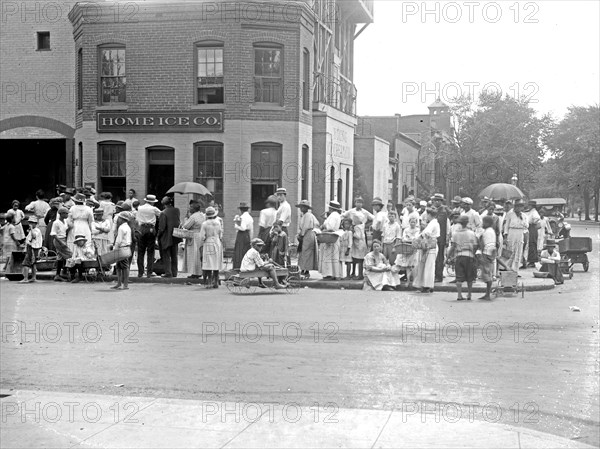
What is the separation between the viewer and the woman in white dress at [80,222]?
58.5 ft

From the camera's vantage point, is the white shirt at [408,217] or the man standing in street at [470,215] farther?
the white shirt at [408,217]

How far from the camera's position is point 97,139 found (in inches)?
1008

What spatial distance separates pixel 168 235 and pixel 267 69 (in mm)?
8582

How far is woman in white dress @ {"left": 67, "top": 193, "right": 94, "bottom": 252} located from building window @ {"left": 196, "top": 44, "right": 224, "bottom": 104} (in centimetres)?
803

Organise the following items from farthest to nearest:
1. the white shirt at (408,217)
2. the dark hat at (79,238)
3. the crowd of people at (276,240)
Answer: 1. the dark hat at (79,238)
2. the white shirt at (408,217)
3. the crowd of people at (276,240)

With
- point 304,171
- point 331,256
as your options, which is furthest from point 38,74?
point 331,256

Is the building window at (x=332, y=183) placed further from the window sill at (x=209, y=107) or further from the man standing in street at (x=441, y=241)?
the man standing in street at (x=441, y=241)

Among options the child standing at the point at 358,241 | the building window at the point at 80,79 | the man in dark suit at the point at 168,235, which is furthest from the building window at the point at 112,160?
the child standing at the point at 358,241

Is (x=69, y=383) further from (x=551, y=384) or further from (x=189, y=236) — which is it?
(x=189, y=236)

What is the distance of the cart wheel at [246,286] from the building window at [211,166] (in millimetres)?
8080

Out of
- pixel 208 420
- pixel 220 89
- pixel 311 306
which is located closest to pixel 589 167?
pixel 220 89

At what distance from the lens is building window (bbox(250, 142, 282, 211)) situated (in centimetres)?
2489

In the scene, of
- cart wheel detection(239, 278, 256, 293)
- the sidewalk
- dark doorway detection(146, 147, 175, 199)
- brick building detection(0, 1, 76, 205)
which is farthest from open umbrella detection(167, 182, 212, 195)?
the sidewalk

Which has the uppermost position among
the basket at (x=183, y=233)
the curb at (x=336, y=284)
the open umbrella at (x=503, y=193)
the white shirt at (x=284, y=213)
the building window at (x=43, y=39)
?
the building window at (x=43, y=39)
